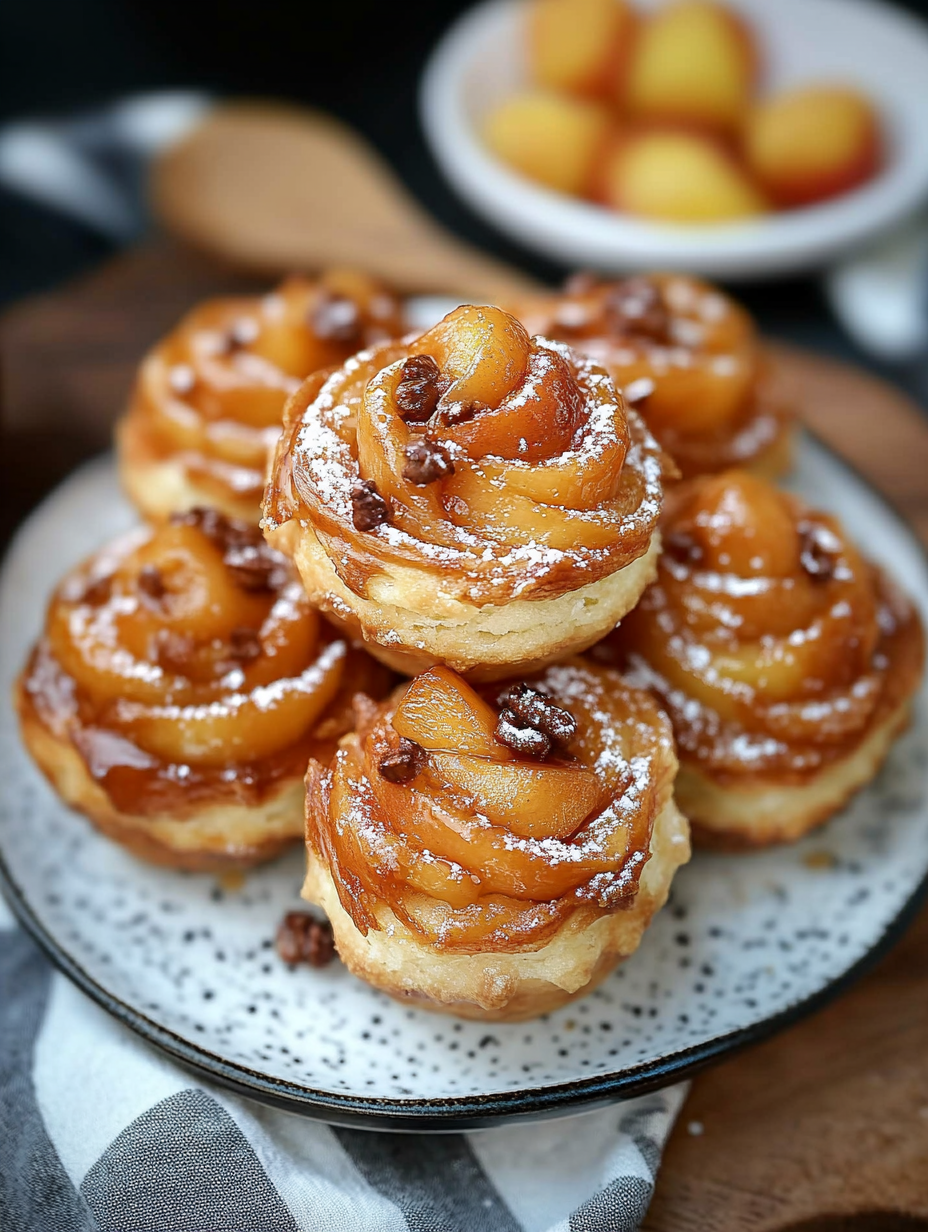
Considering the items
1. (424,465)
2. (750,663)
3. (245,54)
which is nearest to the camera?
(424,465)

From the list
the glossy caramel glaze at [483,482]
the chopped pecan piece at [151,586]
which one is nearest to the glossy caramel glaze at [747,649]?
the glossy caramel glaze at [483,482]

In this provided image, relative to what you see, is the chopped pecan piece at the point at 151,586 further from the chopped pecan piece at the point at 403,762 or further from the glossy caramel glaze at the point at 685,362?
the glossy caramel glaze at the point at 685,362

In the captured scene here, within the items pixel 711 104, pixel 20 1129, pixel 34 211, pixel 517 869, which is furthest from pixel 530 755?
pixel 711 104

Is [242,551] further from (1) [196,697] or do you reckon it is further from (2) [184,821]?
(2) [184,821]

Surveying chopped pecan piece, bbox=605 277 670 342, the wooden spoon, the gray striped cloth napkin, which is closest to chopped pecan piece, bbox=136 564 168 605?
the gray striped cloth napkin

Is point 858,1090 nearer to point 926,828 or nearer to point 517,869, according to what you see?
point 926,828

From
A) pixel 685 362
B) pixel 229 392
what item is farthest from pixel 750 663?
pixel 229 392

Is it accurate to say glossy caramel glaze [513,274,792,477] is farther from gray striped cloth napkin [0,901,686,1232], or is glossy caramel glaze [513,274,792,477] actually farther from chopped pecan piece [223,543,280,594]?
gray striped cloth napkin [0,901,686,1232]

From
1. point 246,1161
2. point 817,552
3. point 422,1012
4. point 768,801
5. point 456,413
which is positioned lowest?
point 246,1161
